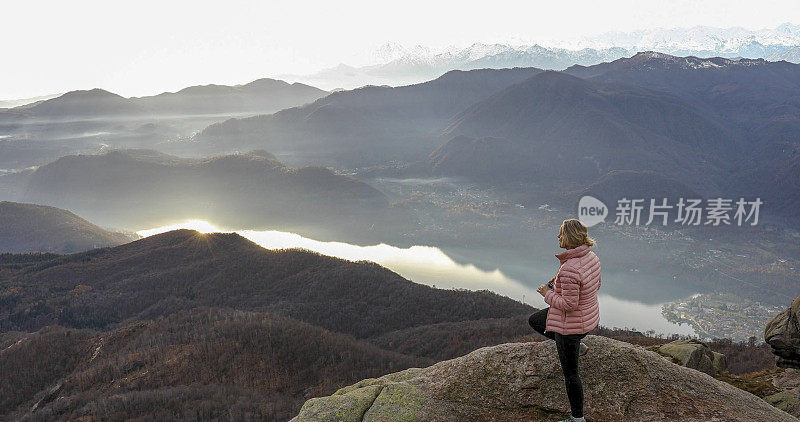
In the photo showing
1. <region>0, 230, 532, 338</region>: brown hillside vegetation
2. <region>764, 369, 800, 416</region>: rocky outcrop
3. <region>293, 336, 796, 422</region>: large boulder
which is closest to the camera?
<region>293, 336, 796, 422</region>: large boulder

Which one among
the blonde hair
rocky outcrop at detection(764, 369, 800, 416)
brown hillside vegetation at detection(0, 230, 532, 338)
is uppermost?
the blonde hair

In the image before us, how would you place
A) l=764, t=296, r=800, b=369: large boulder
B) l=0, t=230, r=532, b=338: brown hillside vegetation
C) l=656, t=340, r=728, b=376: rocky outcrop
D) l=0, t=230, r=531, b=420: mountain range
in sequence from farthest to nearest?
l=0, t=230, r=532, b=338: brown hillside vegetation → l=0, t=230, r=531, b=420: mountain range → l=764, t=296, r=800, b=369: large boulder → l=656, t=340, r=728, b=376: rocky outcrop

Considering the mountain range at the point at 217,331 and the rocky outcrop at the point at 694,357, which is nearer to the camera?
the rocky outcrop at the point at 694,357

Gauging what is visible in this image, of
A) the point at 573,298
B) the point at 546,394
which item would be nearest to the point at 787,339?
the point at 546,394

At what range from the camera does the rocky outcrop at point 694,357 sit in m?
20.8

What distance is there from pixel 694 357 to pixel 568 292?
16.2 metres

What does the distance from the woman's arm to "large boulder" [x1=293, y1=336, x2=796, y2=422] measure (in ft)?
10.3

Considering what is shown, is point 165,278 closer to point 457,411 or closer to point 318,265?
point 318,265

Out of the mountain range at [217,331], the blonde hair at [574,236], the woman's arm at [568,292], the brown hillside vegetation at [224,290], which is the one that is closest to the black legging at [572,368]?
the woman's arm at [568,292]

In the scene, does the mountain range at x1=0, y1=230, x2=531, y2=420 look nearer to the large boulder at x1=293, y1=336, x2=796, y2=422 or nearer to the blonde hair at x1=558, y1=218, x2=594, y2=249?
the large boulder at x1=293, y1=336, x2=796, y2=422

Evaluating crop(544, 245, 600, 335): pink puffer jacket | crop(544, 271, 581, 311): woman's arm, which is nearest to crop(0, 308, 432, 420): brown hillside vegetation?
crop(544, 245, 600, 335): pink puffer jacket

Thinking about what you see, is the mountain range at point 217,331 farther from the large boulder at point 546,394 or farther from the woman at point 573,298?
the woman at point 573,298

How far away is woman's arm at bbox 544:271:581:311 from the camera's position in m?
9.84

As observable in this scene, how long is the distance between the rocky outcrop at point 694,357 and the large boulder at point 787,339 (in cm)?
257
